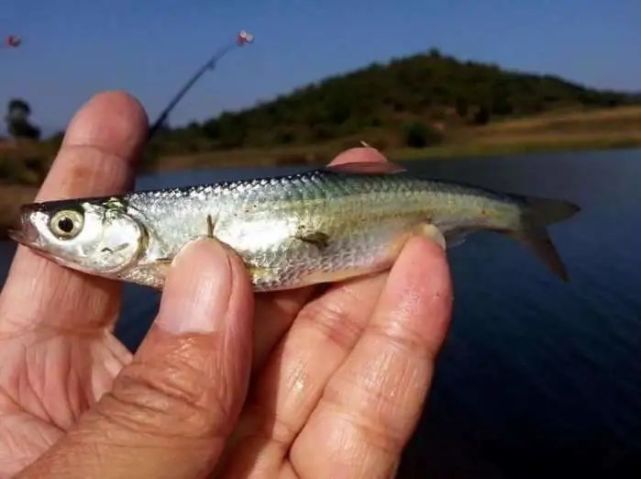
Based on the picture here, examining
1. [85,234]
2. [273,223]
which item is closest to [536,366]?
[273,223]

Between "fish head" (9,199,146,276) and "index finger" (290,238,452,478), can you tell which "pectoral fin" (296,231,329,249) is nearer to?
"index finger" (290,238,452,478)

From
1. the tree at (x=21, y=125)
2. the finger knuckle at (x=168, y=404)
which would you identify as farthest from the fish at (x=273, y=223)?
the tree at (x=21, y=125)

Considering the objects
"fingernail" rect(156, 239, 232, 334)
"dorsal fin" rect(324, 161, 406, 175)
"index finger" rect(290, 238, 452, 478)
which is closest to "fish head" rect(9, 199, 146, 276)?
"fingernail" rect(156, 239, 232, 334)

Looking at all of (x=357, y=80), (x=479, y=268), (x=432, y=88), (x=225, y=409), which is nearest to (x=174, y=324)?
(x=225, y=409)

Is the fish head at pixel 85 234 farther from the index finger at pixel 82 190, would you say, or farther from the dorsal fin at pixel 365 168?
the dorsal fin at pixel 365 168

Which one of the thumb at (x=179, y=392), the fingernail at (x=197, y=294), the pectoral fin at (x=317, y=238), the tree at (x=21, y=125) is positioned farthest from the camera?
the tree at (x=21, y=125)

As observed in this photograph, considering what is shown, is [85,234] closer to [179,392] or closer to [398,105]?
[179,392]

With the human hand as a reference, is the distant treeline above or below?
above
